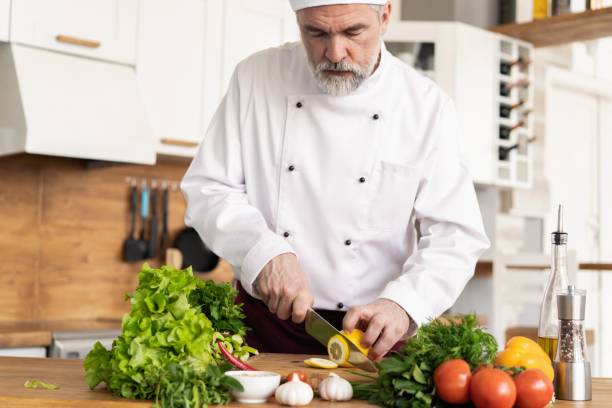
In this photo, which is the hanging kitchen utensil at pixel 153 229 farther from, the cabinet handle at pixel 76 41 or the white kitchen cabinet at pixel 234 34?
the cabinet handle at pixel 76 41

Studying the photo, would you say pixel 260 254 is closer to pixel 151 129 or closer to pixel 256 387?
pixel 256 387

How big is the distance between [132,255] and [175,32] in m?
0.94

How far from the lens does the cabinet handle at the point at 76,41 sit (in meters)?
3.17

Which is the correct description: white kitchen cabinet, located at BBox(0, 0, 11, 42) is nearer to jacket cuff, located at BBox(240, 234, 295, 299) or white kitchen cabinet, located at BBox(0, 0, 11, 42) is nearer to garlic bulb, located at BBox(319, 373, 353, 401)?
jacket cuff, located at BBox(240, 234, 295, 299)

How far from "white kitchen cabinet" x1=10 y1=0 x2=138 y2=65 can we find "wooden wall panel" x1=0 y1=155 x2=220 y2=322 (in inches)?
19.1

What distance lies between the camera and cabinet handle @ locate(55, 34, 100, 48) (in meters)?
3.17

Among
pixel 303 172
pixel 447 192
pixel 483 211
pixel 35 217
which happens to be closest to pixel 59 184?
pixel 35 217

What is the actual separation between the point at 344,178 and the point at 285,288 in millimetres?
393

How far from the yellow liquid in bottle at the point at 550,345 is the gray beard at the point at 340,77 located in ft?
2.22

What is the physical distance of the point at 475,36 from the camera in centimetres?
449

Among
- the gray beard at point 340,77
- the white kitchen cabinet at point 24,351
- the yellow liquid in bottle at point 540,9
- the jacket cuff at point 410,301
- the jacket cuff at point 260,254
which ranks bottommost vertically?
the white kitchen cabinet at point 24,351

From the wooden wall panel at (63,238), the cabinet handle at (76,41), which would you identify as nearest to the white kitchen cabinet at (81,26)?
the cabinet handle at (76,41)

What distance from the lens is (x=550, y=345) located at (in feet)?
5.10

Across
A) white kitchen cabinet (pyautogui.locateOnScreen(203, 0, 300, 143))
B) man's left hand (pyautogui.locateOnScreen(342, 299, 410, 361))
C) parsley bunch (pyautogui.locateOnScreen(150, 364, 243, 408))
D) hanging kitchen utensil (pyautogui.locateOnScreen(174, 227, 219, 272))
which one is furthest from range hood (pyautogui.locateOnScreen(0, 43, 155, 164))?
parsley bunch (pyautogui.locateOnScreen(150, 364, 243, 408))
